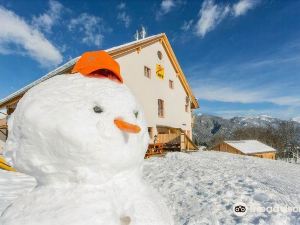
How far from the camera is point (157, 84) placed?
18.3m

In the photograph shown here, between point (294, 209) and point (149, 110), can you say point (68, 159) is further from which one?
point (149, 110)

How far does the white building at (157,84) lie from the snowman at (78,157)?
9.61m

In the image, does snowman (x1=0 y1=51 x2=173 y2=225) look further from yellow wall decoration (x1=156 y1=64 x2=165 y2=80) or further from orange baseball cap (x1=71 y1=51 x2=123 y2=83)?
yellow wall decoration (x1=156 y1=64 x2=165 y2=80)

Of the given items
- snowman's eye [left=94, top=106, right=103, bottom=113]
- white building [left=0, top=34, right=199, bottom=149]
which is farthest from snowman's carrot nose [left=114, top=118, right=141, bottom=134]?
white building [left=0, top=34, right=199, bottom=149]

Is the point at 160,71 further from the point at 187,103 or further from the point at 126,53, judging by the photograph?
the point at 187,103

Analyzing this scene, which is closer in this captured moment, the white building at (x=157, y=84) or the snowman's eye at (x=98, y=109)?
the snowman's eye at (x=98, y=109)

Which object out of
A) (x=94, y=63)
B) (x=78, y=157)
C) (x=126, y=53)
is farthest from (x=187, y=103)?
(x=78, y=157)

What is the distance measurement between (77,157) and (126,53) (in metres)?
13.0

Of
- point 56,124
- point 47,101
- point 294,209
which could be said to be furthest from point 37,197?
→ point 294,209

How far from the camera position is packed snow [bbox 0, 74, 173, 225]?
99.0 inches

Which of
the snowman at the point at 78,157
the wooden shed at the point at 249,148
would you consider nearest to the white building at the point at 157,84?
the snowman at the point at 78,157

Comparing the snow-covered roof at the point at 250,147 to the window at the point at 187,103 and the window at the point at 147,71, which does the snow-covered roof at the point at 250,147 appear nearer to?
the window at the point at 187,103

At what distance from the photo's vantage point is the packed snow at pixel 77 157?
252 centimetres

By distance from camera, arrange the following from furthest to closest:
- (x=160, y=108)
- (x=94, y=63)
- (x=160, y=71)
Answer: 1. (x=160, y=108)
2. (x=160, y=71)
3. (x=94, y=63)
